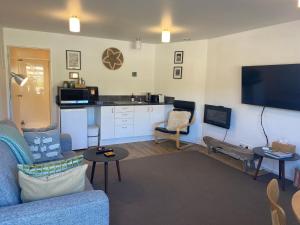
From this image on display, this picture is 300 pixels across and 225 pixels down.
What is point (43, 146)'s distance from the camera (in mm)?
2658

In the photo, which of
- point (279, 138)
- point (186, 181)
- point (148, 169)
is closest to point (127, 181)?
point (148, 169)

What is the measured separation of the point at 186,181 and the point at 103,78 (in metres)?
3.07

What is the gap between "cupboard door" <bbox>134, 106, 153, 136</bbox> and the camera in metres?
5.16

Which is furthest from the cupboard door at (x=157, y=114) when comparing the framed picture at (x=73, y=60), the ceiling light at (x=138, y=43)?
the framed picture at (x=73, y=60)

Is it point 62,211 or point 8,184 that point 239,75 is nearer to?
point 62,211

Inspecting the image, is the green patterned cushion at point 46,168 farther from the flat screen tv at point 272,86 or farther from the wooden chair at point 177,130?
the wooden chair at point 177,130

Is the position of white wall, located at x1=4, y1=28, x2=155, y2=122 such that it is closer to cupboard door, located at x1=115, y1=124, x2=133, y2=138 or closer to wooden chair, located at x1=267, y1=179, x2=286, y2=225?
cupboard door, located at x1=115, y1=124, x2=133, y2=138

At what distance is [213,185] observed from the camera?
3.19 m

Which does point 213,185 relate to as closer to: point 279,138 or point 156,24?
point 279,138

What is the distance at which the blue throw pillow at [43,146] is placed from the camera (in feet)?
8.61

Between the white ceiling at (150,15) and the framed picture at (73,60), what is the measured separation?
23.3 inches

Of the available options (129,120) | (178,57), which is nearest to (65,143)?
(129,120)

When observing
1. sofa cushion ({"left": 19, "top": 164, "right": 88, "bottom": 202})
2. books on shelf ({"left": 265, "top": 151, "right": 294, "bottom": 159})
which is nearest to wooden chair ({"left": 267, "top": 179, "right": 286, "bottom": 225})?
sofa cushion ({"left": 19, "top": 164, "right": 88, "bottom": 202})

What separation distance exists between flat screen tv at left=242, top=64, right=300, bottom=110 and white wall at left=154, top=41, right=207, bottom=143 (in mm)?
1227
